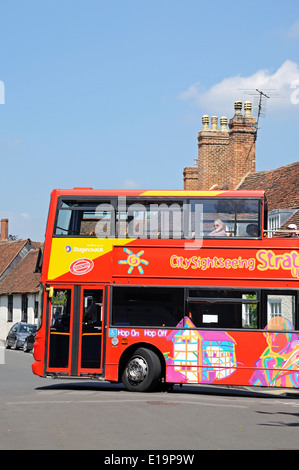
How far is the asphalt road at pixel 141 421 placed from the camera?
33.1 ft

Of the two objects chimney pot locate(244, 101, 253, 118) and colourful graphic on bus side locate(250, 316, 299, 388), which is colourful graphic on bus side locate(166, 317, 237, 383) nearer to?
colourful graphic on bus side locate(250, 316, 299, 388)

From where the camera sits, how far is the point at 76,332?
1803 cm

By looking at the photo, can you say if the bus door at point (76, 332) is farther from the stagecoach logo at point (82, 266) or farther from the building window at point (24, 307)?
the building window at point (24, 307)

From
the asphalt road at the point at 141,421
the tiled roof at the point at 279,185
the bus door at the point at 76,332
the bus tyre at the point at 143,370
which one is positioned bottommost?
the asphalt road at the point at 141,421

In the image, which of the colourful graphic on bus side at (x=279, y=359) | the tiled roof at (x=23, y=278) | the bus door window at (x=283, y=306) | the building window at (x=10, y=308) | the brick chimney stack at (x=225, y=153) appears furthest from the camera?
the building window at (x=10, y=308)

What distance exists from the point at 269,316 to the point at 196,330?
166 centimetres

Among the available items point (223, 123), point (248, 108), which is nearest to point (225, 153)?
point (223, 123)

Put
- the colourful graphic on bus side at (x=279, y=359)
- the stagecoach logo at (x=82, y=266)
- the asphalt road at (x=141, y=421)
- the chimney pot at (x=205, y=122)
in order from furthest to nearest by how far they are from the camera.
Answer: the chimney pot at (x=205, y=122)
the stagecoach logo at (x=82, y=266)
the colourful graphic on bus side at (x=279, y=359)
the asphalt road at (x=141, y=421)

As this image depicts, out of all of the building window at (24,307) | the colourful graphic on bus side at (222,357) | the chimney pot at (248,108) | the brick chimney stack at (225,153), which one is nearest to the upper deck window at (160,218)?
the colourful graphic on bus side at (222,357)

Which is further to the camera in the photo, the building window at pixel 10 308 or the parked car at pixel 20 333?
the building window at pixel 10 308

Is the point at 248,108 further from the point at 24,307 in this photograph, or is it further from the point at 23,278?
the point at 23,278

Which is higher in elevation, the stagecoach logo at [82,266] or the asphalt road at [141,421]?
the stagecoach logo at [82,266]

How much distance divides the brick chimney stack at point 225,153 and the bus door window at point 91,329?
19463 mm
